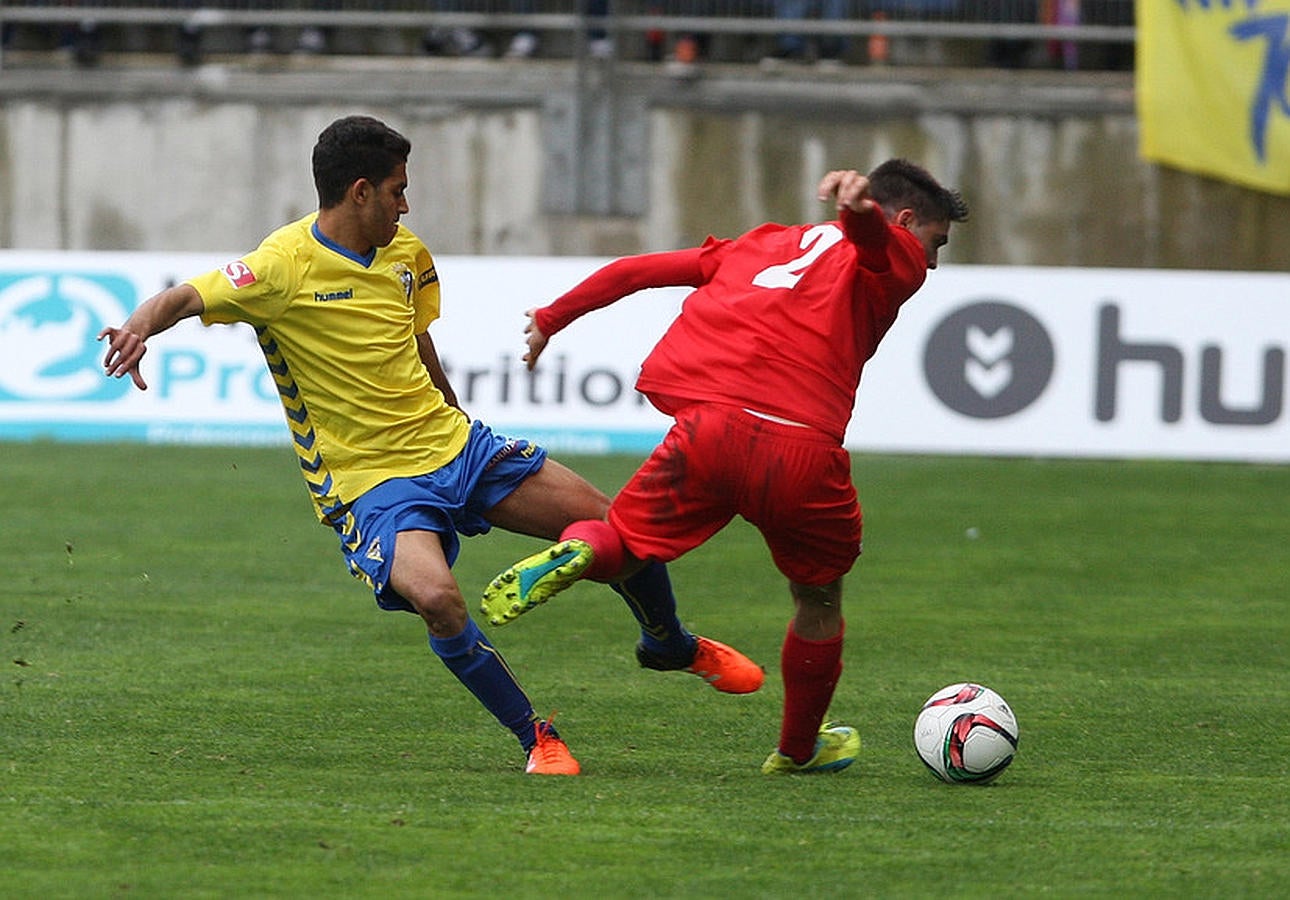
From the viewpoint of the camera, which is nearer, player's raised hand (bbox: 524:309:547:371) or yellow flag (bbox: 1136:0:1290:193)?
player's raised hand (bbox: 524:309:547:371)

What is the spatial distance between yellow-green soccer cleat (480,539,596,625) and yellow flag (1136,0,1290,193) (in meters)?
12.7

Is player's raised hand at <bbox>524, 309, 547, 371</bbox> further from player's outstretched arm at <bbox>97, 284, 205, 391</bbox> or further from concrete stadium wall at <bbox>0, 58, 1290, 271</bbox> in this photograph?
concrete stadium wall at <bbox>0, 58, 1290, 271</bbox>

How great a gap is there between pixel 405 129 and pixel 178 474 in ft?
19.2

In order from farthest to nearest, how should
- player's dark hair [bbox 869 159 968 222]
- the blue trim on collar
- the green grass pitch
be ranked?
the blue trim on collar
player's dark hair [bbox 869 159 968 222]
the green grass pitch

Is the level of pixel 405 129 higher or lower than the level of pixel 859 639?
higher

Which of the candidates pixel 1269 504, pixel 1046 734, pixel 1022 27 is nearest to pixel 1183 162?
pixel 1022 27

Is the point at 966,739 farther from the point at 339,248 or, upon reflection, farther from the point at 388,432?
the point at 339,248

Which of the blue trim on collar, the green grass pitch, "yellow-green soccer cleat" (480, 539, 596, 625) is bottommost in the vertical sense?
the green grass pitch

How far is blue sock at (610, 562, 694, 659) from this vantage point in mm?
5898

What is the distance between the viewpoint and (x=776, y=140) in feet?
59.0

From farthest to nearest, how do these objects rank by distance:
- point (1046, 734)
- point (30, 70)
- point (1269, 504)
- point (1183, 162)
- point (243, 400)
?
point (30, 70)
point (1183, 162)
point (243, 400)
point (1269, 504)
point (1046, 734)

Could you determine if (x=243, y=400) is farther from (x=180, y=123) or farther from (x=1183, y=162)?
(x=1183, y=162)

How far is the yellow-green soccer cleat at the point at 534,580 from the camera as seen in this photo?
5113mm

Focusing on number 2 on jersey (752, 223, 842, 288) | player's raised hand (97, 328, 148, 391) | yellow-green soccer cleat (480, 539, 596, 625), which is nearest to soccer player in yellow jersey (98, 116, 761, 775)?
player's raised hand (97, 328, 148, 391)
